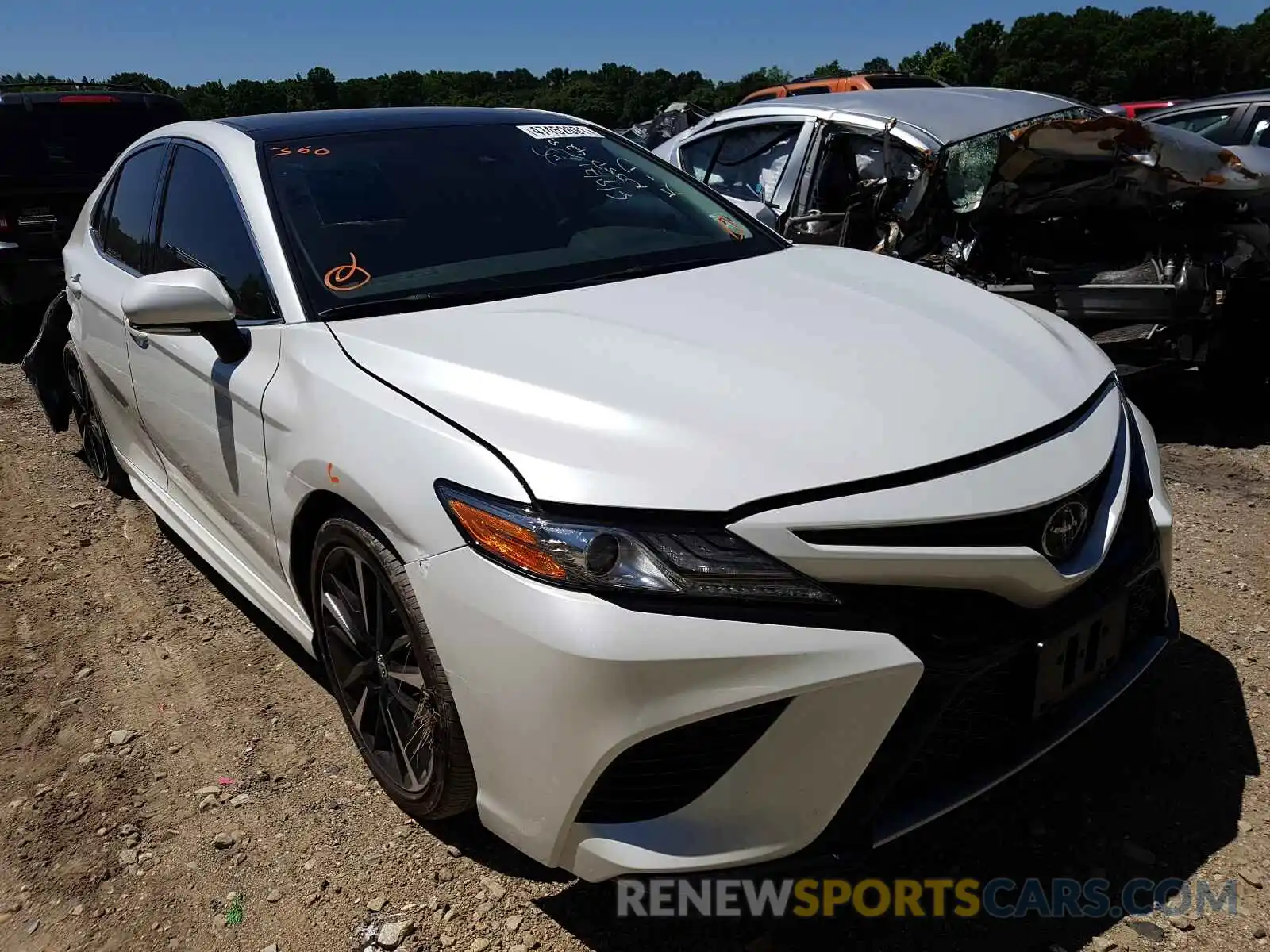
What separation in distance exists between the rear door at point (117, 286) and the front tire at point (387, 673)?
57.2 inches

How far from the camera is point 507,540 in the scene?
177 cm

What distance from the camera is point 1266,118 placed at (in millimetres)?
6992

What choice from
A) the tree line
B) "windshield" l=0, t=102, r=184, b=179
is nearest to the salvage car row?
"windshield" l=0, t=102, r=184, b=179

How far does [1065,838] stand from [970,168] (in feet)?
13.0

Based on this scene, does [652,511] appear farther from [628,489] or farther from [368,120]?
[368,120]

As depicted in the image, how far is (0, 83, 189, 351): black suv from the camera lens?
279 inches

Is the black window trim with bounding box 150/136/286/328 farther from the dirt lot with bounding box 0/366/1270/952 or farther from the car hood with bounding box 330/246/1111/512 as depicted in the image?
the dirt lot with bounding box 0/366/1270/952

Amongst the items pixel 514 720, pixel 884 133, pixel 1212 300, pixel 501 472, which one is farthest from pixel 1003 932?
pixel 884 133

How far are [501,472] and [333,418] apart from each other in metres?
0.55

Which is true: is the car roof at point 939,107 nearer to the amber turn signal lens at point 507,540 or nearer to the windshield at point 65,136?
the amber turn signal lens at point 507,540

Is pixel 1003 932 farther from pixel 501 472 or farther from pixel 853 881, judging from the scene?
pixel 501 472

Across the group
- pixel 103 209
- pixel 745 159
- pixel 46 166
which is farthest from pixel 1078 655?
pixel 46 166

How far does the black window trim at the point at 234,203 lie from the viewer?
2.49 meters

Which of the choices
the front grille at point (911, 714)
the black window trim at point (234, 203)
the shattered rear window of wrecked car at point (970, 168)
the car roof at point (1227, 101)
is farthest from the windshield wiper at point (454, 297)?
the car roof at point (1227, 101)
